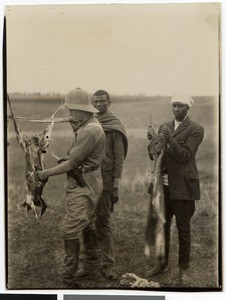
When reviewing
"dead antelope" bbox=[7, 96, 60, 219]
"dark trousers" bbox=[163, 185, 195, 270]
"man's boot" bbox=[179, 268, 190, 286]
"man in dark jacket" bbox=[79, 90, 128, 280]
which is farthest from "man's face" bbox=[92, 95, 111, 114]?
"man's boot" bbox=[179, 268, 190, 286]

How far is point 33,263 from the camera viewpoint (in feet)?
5.43

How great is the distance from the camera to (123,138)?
163 centimetres

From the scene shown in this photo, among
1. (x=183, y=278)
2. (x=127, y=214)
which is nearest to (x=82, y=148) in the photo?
(x=127, y=214)

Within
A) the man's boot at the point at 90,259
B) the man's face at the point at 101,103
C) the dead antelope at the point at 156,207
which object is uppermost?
the man's face at the point at 101,103

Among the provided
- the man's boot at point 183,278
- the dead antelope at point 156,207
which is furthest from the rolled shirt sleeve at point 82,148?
the man's boot at point 183,278

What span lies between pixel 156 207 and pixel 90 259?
297 mm

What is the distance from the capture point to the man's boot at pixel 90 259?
1.63 metres

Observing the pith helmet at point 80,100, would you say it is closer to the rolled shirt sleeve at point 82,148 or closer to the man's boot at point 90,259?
the rolled shirt sleeve at point 82,148

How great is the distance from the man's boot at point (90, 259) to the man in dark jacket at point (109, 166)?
25 mm

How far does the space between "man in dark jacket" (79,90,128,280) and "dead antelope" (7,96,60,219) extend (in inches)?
7.1

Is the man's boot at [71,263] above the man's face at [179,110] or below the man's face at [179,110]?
below

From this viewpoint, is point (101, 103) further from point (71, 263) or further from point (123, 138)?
point (71, 263)

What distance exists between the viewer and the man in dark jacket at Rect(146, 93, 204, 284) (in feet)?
5.32

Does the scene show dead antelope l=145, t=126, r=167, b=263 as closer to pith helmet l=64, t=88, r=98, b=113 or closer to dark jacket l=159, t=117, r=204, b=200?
dark jacket l=159, t=117, r=204, b=200
